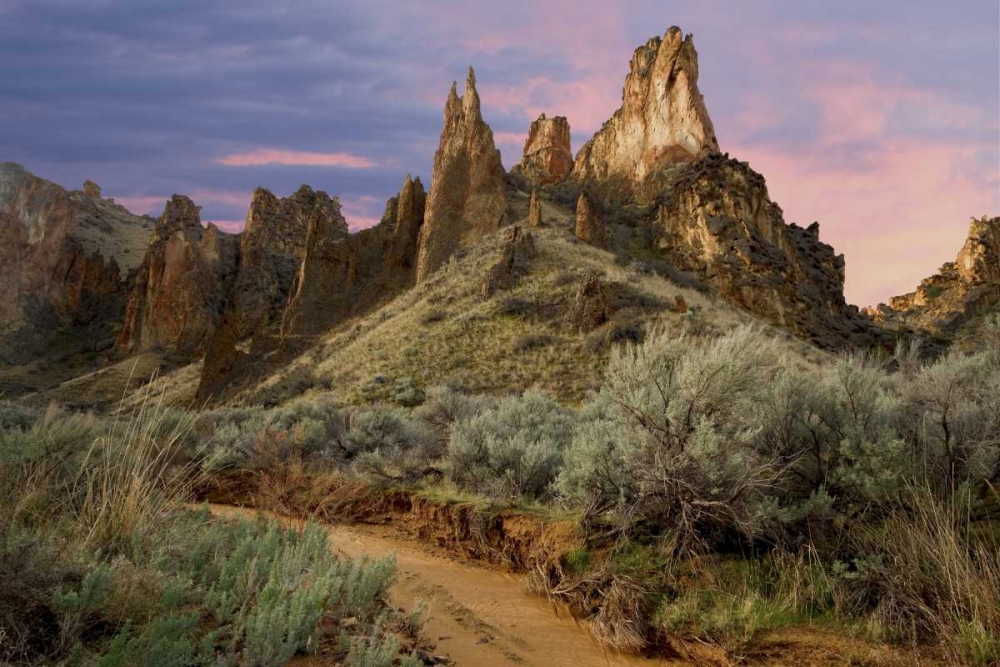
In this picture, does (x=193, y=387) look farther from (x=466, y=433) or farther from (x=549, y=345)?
(x=466, y=433)

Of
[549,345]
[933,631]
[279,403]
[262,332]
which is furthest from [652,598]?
[262,332]

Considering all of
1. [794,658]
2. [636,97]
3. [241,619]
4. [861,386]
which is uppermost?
[636,97]

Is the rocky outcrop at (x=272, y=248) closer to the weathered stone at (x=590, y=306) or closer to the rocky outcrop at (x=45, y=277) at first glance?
the rocky outcrop at (x=45, y=277)

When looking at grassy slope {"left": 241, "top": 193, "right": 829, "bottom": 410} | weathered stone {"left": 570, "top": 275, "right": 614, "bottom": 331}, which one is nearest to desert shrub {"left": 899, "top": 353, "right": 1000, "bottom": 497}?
grassy slope {"left": 241, "top": 193, "right": 829, "bottom": 410}

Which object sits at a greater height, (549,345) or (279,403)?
(549,345)

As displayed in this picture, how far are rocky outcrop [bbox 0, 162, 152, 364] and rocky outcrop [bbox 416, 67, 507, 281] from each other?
1525 inches

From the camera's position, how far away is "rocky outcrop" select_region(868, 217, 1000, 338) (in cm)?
4881

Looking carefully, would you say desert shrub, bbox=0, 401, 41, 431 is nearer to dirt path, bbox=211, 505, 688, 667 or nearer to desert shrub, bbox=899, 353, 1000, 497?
dirt path, bbox=211, 505, 688, 667

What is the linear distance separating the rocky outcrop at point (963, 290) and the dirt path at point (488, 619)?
48.0 meters

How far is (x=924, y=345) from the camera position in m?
34.3

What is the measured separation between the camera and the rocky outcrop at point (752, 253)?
35.5 metres

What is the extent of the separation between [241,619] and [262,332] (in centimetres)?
3505

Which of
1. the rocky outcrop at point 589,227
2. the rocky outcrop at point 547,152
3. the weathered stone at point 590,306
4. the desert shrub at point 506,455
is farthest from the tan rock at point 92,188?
the desert shrub at point 506,455

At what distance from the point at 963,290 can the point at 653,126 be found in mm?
31474
